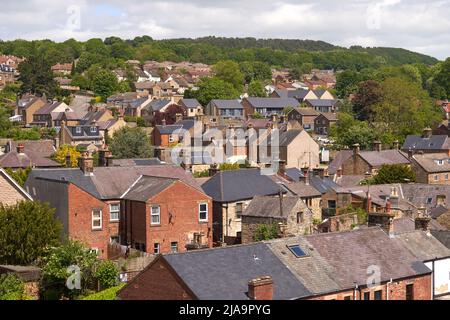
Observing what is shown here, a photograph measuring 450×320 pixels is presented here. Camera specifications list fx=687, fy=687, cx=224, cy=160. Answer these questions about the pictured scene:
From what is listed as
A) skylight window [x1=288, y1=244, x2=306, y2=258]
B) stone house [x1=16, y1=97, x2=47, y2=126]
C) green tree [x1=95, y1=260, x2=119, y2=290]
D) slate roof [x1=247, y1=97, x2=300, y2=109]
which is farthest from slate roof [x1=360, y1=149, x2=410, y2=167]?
stone house [x1=16, y1=97, x2=47, y2=126]

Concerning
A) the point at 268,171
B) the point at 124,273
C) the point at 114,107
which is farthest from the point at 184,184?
the point at 114,107

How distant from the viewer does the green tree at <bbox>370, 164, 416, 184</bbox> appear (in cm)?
5484

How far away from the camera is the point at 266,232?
35.2 meters

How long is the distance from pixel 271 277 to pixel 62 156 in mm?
49781

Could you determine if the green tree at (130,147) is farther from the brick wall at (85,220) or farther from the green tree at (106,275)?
the green tree at (106,275)

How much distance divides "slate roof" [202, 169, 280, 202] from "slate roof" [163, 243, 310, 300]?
1925 centimetres

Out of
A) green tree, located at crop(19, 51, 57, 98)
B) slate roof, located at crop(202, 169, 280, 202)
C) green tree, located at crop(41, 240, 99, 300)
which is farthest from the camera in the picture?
green tree, located at crop(19, 51, 57, 98)

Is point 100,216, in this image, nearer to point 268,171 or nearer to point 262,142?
point 268,171

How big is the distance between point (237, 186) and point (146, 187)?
805 centimetres

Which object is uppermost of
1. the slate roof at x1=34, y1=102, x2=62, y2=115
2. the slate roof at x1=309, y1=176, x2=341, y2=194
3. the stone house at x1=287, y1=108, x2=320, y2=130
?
the slate roof at x1=34, y1=102, x2=62, y2=115

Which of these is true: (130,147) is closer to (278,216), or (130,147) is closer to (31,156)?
(31,156)

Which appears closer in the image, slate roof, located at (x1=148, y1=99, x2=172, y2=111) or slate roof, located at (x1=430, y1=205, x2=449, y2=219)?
slate roof, located at (x1=430, y1=205, x2=449, y2=219)

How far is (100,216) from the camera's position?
35.7 meters

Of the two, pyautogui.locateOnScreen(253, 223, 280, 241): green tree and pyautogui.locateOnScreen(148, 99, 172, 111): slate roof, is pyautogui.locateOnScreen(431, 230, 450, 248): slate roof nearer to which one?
pyautogui.locateOnScreen(253, 223, 280, 241): green tree
